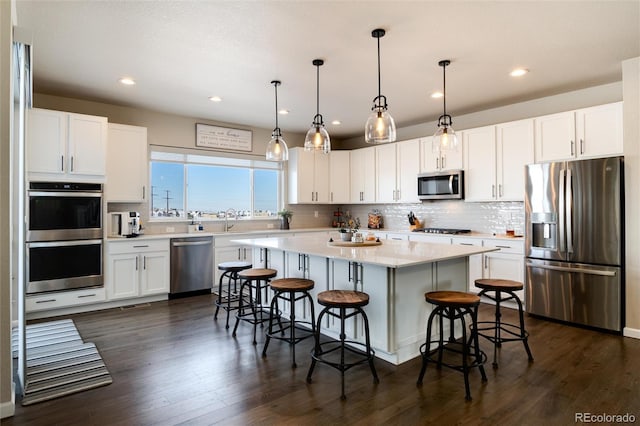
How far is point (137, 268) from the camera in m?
4.91

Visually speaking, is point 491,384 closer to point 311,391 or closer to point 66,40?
point 311,391

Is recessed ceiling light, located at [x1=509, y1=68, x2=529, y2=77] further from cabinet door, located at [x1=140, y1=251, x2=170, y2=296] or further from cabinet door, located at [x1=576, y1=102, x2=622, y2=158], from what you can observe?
cabinet door, located at [x1=140, y1=251, x2=170, y2=296]

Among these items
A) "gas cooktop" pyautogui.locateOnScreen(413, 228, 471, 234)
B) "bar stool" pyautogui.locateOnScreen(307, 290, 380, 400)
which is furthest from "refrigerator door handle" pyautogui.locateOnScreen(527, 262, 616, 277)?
"bar stool" pyautogui.locateOnScreen(307, 290, 380, 400)

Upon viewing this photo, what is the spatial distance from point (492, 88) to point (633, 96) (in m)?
1.38

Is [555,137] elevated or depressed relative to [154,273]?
elevated

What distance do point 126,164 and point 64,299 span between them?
1.89 metres

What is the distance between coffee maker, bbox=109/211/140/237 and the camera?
199 inches

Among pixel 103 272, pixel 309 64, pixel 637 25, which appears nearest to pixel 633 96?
pixel 637 25

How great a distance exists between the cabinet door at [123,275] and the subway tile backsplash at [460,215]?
14.4ft

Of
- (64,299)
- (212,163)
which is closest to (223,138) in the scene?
(212,163)

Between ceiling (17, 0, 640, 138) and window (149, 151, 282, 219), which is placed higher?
ceiling (17, 0, 640, 138)

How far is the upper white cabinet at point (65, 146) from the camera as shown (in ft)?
13.9

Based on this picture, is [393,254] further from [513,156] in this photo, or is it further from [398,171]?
[398,171]

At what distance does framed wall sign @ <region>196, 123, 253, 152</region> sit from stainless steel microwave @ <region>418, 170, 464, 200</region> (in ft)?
10.1
